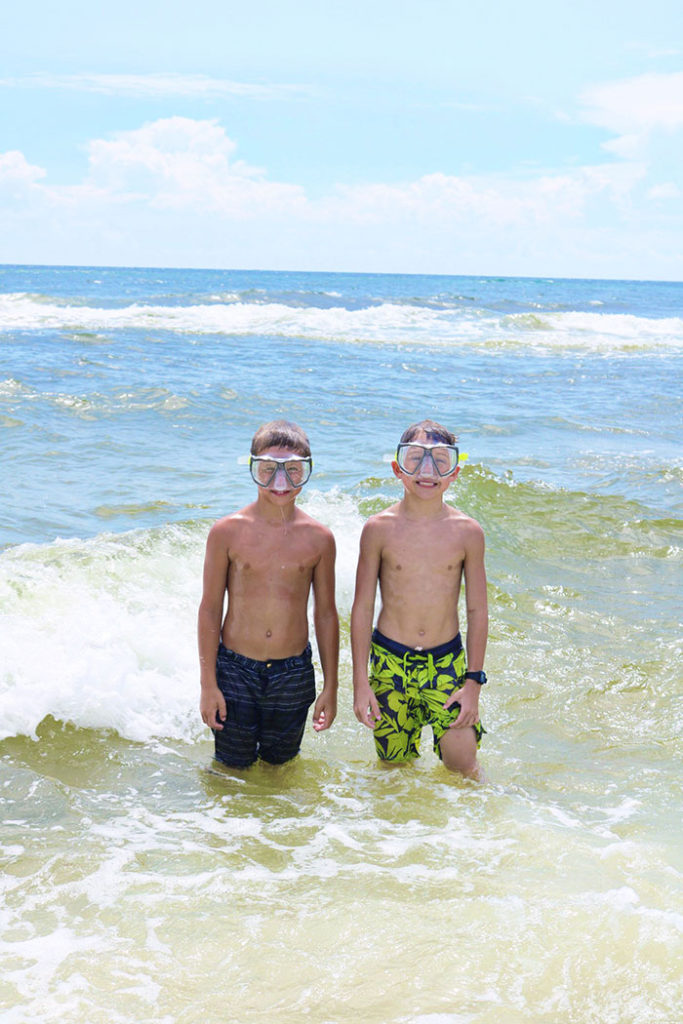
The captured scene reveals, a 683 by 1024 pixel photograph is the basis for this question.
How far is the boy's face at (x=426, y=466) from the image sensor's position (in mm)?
3824

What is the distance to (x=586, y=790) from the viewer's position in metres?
4.24

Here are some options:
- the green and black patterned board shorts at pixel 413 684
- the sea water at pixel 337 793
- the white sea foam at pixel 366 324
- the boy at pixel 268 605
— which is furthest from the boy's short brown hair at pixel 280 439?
the white sea foam at pixel 366 324

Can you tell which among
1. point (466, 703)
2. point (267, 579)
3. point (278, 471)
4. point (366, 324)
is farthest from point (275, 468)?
point (366, 324)

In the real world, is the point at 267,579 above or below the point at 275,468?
below

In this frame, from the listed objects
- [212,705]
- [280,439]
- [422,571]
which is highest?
[280,439]

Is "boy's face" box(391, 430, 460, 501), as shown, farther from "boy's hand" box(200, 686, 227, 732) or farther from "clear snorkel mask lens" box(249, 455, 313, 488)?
"boy's hand" box(200, 686, 227, 732)

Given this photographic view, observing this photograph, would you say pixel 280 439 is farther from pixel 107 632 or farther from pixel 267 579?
pixel 107 632

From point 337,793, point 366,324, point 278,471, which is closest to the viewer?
point 278,471

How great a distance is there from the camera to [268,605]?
3.82m

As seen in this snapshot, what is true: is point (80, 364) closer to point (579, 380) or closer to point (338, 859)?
point (579, 380)

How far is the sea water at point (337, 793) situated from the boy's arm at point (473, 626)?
1.28ft

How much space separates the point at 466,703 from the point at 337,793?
715 mm

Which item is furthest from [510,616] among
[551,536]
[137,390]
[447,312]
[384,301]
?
[384,301]

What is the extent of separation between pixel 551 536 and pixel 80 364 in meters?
12.5
